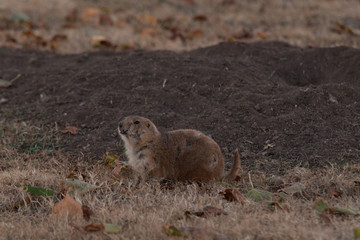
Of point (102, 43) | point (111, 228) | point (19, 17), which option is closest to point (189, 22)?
point (102, 43)

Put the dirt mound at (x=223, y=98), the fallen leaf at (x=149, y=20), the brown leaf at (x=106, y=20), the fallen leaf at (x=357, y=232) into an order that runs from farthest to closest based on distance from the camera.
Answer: the brown leaf at (x=106, y=20), the fallen leaf at (x=149, y=20), the dirt mound at (x=223, y=98), the fallen leaf at (x=357, y=232)

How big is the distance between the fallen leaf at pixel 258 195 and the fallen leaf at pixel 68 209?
1.52 metres

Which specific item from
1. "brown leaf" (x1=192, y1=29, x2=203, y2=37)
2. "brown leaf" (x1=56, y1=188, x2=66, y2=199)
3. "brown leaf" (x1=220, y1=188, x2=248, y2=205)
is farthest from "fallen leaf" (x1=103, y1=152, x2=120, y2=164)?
"brown leaf" (x1=192, y1=29, x2=203, y2=37)

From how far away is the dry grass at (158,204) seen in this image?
12.7 ft

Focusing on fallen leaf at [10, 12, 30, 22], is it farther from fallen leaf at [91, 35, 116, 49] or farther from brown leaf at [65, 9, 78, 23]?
fallen leaf at [91, 35, 116, 49]

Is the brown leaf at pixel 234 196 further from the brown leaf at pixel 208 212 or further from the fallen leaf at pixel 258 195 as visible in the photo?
the brown leaf at pixel 208 212

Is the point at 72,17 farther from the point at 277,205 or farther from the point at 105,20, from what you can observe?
the point at 277,205

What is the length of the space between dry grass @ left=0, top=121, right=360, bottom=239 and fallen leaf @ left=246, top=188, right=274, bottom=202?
0.15m

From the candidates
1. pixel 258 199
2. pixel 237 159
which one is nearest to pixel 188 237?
pixel 258 199

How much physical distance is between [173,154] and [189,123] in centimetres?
120

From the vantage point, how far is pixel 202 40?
1074cm

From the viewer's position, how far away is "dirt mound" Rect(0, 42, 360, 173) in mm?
5953

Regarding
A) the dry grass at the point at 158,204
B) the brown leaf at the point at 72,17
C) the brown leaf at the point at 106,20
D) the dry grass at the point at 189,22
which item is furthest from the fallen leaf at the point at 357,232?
the brown leaf at the point at 72,17

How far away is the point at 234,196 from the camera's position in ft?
15.2
